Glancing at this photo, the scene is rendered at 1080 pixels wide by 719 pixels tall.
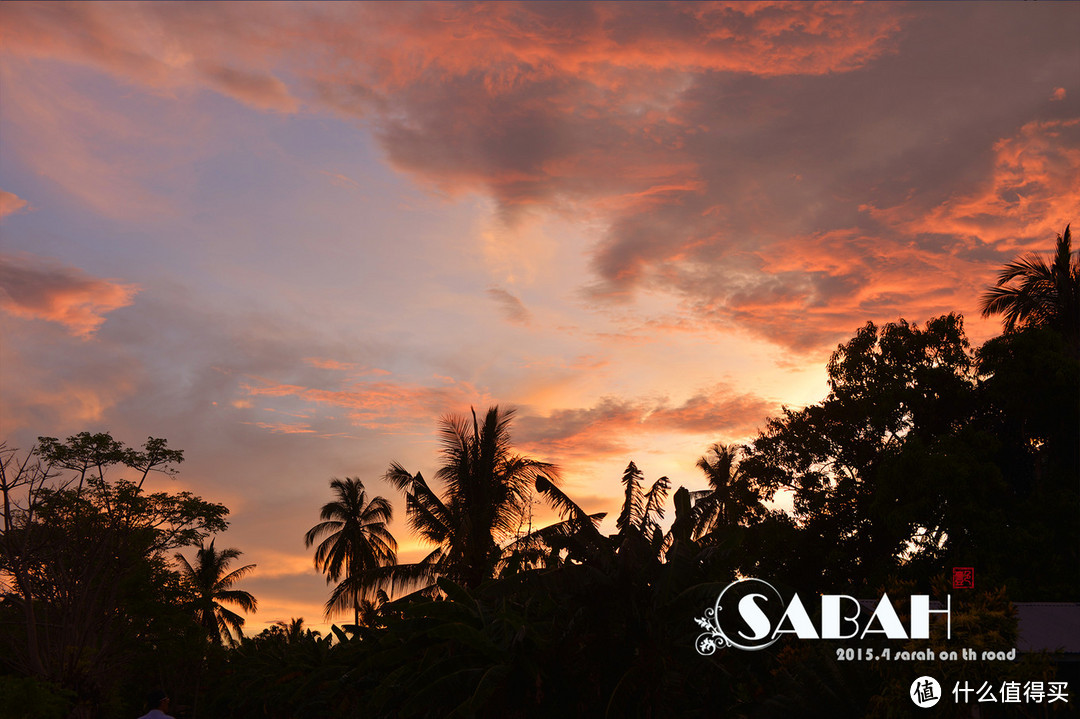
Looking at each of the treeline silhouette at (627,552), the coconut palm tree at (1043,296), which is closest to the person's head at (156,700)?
the treeline silhouette at (627,552)

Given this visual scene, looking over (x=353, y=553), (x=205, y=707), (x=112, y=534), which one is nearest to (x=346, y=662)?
(x=112, y=534)

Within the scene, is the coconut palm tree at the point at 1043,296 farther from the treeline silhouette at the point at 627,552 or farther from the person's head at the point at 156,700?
the person's head at the point at 156,700

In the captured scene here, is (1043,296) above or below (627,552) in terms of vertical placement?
above

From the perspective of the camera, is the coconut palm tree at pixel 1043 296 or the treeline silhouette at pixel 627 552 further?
the coconut palm tree at pixel 1043 296

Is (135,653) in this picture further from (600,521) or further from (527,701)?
(527,701)

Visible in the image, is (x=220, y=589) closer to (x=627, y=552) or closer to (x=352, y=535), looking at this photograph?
(x=352, y=535)

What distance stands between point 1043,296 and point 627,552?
24.3m

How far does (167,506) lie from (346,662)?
14.1m

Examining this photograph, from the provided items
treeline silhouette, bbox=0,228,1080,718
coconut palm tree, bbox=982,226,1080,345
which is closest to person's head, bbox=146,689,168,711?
treeline silhouette, bbox=0,228,1080,718

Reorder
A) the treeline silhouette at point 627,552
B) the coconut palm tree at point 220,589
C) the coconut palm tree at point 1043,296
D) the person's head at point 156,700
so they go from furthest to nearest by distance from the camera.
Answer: the coconut palm tree at point 220,589, the coconut palm tree at point 1043,296, the treeline silhouette at point 627,552, the person's head at point 156,700

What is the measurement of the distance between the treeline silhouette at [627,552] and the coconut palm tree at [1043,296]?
9 cm

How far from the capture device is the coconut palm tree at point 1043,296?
32812mm

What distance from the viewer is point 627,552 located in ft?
60.3

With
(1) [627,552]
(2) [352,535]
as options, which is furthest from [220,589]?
(1) [627,552]
